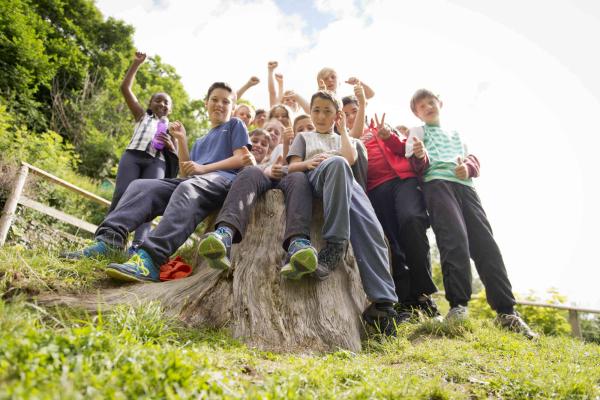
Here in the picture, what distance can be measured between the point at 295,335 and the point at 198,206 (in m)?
1.47

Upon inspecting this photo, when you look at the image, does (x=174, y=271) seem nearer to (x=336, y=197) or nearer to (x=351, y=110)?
(x=336, y=197)

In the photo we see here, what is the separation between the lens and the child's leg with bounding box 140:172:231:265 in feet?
9.53

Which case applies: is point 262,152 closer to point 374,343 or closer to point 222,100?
point 222,100

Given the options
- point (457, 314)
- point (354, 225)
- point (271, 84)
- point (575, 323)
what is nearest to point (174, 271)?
point (354, 225)

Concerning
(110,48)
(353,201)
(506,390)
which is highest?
(110,48)

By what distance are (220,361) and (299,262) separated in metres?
0.97

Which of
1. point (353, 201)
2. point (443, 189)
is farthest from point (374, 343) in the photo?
point (443, 189)

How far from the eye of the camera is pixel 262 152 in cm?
514

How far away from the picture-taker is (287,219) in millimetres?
3039

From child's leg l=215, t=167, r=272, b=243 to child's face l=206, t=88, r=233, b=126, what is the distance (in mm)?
1176

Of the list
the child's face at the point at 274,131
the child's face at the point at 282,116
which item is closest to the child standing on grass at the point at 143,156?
the child's face at the point at 274,131

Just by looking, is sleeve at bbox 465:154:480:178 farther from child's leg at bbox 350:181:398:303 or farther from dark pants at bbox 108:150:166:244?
dark pants at bbox 108:150:166:244

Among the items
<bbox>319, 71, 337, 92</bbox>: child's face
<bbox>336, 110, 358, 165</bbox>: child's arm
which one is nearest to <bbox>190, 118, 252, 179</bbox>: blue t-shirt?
<bbox>336, 110, 358, 165</bbox>: child's arm

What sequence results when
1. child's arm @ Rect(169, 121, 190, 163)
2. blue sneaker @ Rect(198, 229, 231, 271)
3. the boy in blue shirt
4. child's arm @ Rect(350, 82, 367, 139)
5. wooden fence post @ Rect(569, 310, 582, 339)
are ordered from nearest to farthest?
1. blue sneaker @ Rect(198, 229, 231, 271)
2. the boy in blue shirt
3. child's arm @ Rect(169, 121, 190, 163)
4. child's arm @ Rect(350, 82, 367, 139)
5. wooden fence post @ Rect(569, 310, 582, 339)
